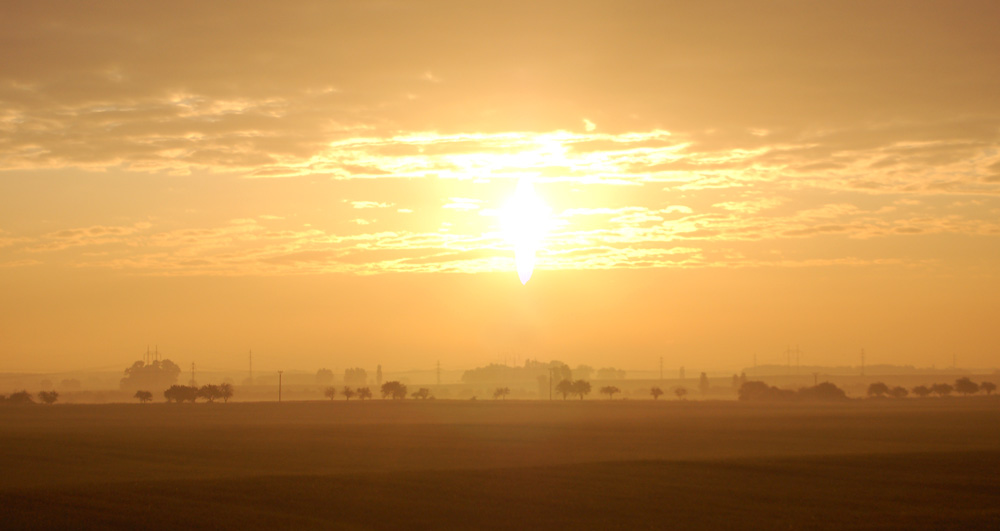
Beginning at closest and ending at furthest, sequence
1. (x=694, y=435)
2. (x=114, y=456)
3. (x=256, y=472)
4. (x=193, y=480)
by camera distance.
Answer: (x=193, y=480) < (x=256, y=472) < (x=114, y=456) < (x=694, y=435)

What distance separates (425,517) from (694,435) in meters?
51.7

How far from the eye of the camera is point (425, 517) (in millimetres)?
37312

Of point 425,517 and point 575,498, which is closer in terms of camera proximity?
point 425,517

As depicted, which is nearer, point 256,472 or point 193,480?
point 193,480

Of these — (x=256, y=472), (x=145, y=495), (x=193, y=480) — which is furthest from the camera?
(x=256, y=472)

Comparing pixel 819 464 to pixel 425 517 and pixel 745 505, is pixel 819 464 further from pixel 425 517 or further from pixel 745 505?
pixel 425 517

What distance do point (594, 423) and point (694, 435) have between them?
25.5m

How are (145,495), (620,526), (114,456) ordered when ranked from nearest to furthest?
(620,526) < (145,495) < (114,456)

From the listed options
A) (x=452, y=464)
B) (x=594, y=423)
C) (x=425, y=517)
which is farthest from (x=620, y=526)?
(x=594, y=423)

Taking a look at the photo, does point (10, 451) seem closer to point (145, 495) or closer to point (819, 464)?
point (145, 495)

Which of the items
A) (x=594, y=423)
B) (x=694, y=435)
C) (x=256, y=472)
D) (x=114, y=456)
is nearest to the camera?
(x=256, y=472)

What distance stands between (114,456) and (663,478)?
39667mm

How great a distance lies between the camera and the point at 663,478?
46781 mm

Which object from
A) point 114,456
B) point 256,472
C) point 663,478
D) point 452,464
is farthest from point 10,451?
point 663,478
